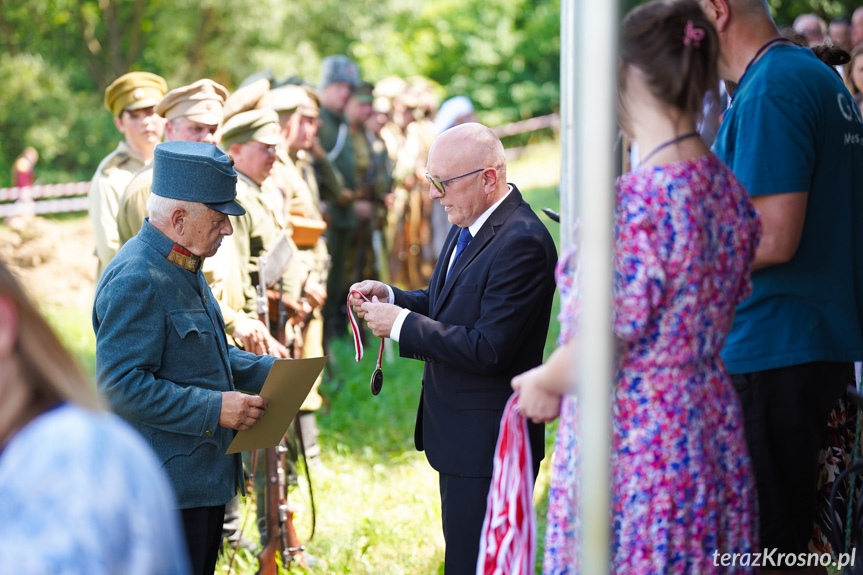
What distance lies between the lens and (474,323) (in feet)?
10.5

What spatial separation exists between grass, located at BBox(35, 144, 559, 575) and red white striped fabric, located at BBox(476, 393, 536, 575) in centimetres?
158

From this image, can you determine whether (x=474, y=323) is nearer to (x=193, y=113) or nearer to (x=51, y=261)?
(x=193, y=113)

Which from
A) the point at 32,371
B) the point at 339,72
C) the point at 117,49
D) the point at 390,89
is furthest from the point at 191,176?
the point at 117,49

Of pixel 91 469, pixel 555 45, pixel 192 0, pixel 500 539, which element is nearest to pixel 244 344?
pixel 500 539

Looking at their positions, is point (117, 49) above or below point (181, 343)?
above

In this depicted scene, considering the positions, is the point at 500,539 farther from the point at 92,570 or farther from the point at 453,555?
the point at 92,570

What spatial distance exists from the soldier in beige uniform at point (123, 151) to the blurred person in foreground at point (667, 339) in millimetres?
3502

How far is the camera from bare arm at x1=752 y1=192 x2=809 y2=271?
2.63 m

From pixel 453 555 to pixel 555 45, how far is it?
92.7ft

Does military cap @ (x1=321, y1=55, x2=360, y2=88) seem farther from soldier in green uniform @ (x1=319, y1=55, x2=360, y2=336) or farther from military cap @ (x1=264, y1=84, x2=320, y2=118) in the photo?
military cap @ (x1=264, y1=84, x2=320, y2=118)

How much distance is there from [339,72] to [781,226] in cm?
→ 719

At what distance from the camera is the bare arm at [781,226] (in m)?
2.63

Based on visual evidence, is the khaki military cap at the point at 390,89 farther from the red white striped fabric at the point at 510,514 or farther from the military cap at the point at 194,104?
the red white striped fabric at the point at 510,514

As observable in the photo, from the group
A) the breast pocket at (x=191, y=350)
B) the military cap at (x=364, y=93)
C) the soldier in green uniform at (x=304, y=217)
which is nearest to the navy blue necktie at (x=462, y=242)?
the breast pocket at (x=191, y=350)
